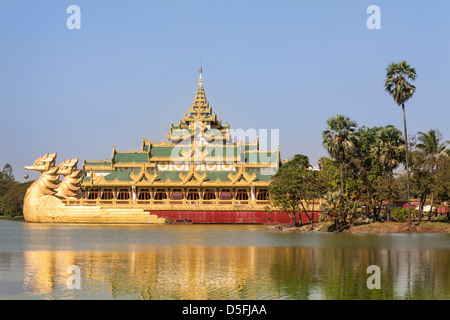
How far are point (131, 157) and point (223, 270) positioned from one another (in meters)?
73.3

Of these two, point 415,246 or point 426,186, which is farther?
point 426,186

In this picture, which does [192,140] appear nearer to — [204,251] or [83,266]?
[204,251]

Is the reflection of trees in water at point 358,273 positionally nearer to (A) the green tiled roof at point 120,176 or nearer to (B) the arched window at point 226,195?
(B) the arched window at point 226,195

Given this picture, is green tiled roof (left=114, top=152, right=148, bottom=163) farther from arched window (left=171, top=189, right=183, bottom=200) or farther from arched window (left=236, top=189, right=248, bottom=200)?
arched window (left=236, top=189, right=248, bottom=200)

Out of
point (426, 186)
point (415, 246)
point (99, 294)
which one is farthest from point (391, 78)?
point (99, 294)

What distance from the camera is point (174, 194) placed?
276 feet

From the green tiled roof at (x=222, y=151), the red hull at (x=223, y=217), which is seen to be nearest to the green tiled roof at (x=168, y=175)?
the red hull at (x=223, y=217)

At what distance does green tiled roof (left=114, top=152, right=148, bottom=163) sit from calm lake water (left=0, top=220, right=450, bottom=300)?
55.7 meters

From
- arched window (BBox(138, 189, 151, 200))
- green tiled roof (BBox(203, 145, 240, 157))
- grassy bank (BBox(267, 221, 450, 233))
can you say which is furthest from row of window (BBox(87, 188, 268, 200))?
grassy bank (BBox(267, 221, 450, 233))

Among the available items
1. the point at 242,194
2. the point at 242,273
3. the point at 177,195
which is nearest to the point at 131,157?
the point at 177,195

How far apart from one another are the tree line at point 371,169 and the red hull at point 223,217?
10.7 m

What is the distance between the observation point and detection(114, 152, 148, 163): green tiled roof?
97500mm
